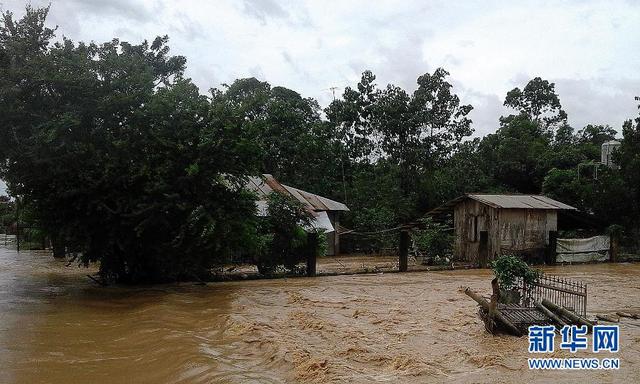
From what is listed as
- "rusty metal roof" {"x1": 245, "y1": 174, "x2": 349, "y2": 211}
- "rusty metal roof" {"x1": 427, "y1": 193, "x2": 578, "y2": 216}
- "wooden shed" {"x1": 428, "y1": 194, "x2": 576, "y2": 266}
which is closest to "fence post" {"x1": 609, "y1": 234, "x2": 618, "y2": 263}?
"rusty metal roof" {"x1": 427, "y1": 193, "x2": 578, "y2": 216}

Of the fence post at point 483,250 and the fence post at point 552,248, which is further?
the fence post at point 552,248

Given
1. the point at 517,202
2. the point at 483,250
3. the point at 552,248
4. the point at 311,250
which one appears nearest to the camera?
the point at 311,250

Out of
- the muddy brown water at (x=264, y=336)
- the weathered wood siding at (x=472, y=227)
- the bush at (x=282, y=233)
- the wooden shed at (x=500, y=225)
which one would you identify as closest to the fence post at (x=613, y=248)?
Result: the wooden shed at (x=500, y=225)

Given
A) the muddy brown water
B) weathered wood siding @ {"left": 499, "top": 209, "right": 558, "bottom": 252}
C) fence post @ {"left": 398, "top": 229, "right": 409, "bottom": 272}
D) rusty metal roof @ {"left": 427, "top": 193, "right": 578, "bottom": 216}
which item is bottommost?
the muddy brown water

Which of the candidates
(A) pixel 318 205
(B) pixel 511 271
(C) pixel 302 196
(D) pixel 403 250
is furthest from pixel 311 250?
(B) pixel 511 271

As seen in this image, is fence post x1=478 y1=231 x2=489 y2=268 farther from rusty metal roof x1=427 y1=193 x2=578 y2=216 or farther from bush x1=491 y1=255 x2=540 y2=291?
bush x1=491 y1=255 x2=540 y2=291

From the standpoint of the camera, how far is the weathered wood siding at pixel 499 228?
25812 millimetres

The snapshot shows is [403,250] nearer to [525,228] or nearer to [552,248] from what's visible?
[525,228]

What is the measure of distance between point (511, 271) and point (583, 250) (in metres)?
19.0

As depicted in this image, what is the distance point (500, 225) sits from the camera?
2573cm

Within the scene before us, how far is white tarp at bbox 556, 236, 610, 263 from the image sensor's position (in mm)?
26797

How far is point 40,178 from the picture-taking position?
565 inches

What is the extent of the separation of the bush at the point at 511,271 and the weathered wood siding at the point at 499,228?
15.3 m

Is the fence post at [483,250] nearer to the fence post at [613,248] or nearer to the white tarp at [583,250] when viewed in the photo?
the white tarp at [583,250]
